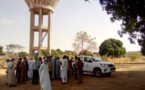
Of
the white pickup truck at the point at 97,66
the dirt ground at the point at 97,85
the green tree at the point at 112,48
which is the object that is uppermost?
the green tree at the point at 112,48

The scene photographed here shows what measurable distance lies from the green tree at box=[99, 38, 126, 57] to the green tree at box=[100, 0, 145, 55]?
1283 inches

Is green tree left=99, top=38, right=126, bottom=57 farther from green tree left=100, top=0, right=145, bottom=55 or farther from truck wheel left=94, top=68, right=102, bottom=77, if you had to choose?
green tree left=100, top=0, right=145, bottom=55

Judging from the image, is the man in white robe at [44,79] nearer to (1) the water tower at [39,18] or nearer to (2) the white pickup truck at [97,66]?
(2) the white pickup truck at [97,66]

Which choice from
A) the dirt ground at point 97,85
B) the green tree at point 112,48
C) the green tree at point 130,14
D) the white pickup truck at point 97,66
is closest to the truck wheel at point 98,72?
the white pickup truck at point 97,66

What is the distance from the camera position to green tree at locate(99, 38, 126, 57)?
4220 centimetres

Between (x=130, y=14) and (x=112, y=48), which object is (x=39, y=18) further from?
(x=112, y=48)

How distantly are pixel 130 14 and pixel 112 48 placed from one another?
112ft

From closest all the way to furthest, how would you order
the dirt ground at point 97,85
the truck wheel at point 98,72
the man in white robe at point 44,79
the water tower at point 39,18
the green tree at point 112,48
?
the man in white robe at point 44,79 < the dirt ground at point 97,85 < the truck wheel at point 98,72 < the water tower at point 39,18 < the green tree at point 112,48

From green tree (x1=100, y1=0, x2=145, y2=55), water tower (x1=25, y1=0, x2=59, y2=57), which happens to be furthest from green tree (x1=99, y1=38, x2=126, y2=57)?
green tree (x1=100, y1=0, x2=145, y2=55)

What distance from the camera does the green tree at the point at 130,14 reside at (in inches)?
339

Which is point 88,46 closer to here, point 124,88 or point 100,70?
point 100,70

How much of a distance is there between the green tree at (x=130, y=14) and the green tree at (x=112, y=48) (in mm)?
32581

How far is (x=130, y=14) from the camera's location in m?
8.95

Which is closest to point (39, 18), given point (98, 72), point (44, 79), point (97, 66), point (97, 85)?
point (97, 66)
